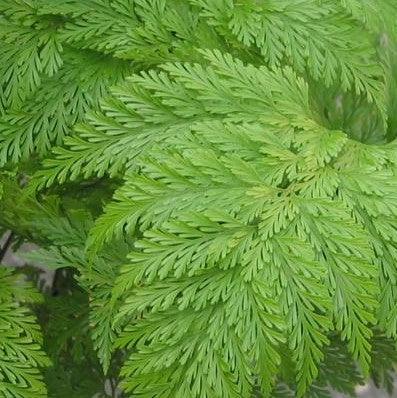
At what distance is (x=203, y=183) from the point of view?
37.6 inches

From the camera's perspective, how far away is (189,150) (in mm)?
962

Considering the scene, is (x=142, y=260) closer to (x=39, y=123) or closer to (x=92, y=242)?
(x=92, y=242)

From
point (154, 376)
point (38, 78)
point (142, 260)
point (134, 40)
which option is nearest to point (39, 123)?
point (38, 78)

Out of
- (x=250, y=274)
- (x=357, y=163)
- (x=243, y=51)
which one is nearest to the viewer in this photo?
(x=250, y=274)

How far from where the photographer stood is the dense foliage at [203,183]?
914 mm

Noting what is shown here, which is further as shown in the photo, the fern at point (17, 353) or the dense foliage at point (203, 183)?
the fern at point (17, 353)

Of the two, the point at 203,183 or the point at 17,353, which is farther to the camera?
the point at 17,353

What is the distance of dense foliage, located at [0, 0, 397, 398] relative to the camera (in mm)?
914

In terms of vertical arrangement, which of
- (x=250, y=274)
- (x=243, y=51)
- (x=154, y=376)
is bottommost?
(x=154, y=376)

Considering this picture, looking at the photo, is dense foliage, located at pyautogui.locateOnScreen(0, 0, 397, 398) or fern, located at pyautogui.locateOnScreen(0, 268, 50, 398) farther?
fern, located at pyautogui.locateOnScreen(0, 268, 50, 398)

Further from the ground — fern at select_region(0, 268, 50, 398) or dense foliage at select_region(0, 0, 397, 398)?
dense foliage at select_region(0, 0, 397, 398)

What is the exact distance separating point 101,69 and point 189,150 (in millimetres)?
257

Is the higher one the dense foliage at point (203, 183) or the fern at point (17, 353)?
the dense foliage at point (203, 183)

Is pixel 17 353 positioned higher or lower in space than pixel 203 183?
lower
